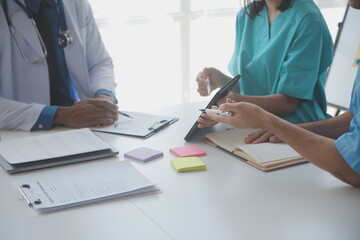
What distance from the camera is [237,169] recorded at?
1269 mm

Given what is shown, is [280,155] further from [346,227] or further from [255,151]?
[346,227]

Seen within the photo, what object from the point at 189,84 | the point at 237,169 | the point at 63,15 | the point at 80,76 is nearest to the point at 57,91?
the point at 80,76

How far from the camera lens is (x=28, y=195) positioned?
1115mm

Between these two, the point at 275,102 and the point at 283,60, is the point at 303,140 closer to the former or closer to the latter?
the point at 275,102

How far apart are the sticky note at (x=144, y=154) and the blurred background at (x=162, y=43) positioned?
6.29 feet

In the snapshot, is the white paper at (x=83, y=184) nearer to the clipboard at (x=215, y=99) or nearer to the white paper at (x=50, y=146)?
the white paper at (x=50, y=146)

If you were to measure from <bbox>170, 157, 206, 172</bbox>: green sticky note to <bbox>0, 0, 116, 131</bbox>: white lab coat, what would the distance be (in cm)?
63

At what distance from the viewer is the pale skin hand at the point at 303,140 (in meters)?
1.10

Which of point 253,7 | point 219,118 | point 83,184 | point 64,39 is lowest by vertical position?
point 83,184

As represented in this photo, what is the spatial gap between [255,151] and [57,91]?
102 cm

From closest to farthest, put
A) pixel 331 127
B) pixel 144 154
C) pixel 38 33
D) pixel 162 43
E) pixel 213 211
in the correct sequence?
1. pixel 213 211
2. pixel 144 154
3. pixel 331 127
4. pixel 38 33
5. pixel 162 43

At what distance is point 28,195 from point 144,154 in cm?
38

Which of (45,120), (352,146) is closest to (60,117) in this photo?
(45,120)

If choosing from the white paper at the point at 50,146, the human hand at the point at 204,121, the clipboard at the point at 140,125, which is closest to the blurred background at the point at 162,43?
the clipboard at the point at 140,125
